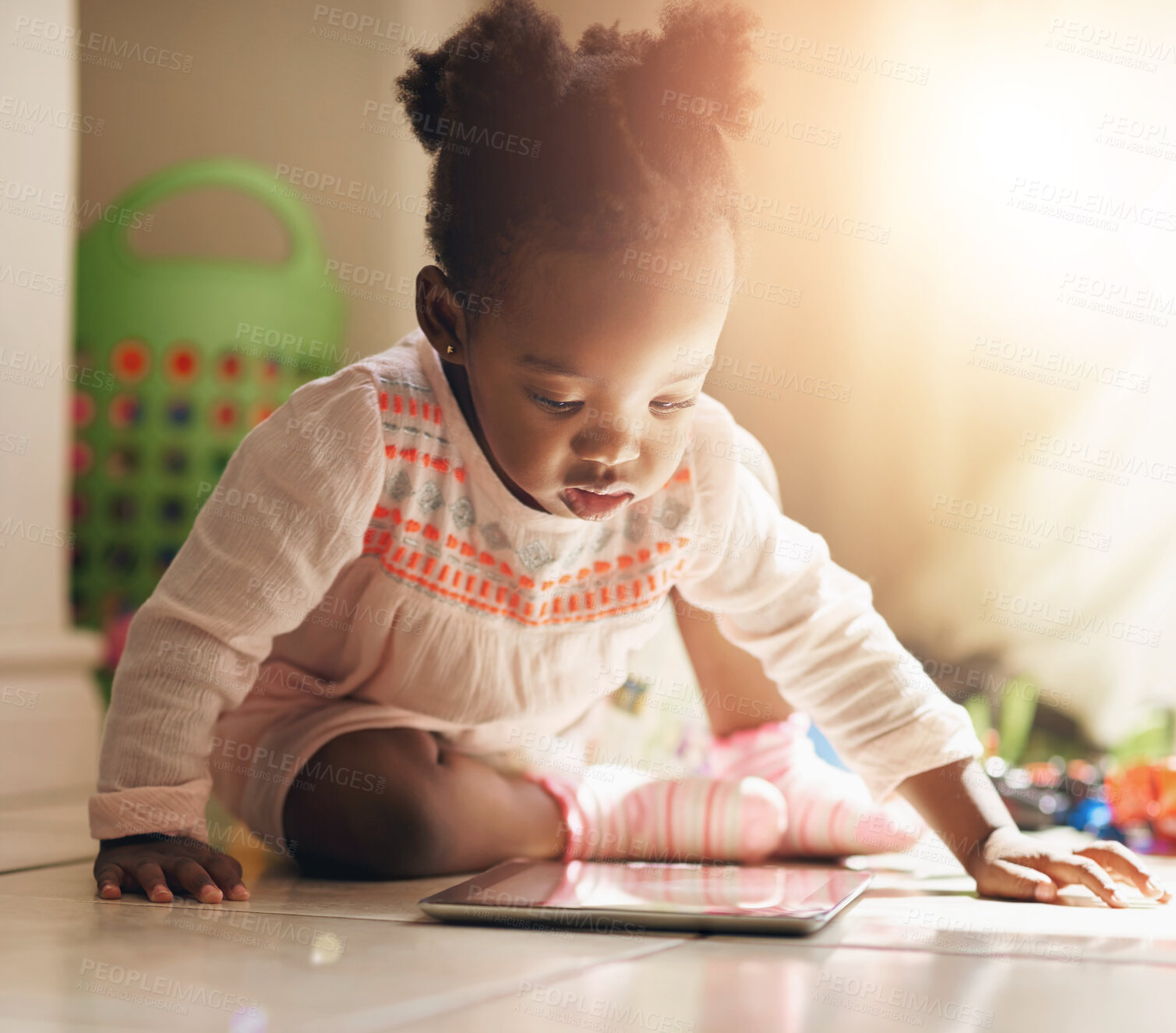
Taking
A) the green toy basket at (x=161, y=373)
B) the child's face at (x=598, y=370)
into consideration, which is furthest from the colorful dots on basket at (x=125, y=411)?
the child's face at (x=598, y=370)

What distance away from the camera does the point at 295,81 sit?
891mm

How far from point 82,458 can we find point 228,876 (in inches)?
24.4

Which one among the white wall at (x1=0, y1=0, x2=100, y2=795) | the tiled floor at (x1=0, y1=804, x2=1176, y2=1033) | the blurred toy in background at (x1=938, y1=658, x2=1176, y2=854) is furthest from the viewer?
the white wall at (x1=0, y1=0, x2=100, y2=795)

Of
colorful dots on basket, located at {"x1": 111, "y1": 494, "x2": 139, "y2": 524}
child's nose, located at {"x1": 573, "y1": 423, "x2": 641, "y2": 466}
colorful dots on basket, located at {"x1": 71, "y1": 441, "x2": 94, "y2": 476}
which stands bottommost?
colorful dots on basket, located at {"x1": 111, "y1": 494, "x2": 139, "y2": 524}

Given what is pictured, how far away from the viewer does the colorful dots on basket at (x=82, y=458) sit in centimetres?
107

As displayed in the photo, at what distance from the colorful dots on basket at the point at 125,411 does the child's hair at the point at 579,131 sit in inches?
21.1

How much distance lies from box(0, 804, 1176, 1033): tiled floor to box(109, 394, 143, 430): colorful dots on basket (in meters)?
0.56

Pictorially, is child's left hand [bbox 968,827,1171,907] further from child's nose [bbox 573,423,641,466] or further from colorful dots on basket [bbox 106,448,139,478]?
colorful dots on basket [bbox 106,448,139,478]

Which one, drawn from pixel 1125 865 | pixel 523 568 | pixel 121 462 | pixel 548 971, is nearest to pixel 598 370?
pixel 523 568

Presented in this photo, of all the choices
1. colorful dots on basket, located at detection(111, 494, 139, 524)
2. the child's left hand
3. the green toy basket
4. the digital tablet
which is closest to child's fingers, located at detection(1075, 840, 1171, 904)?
the child's left hand

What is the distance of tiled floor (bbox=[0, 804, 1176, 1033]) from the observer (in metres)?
0.39

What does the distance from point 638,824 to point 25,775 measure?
0.48 metres

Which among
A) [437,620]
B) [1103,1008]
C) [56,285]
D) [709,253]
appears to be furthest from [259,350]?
[1103,1008]

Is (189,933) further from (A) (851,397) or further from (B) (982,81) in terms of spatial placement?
(B) (982,81)
